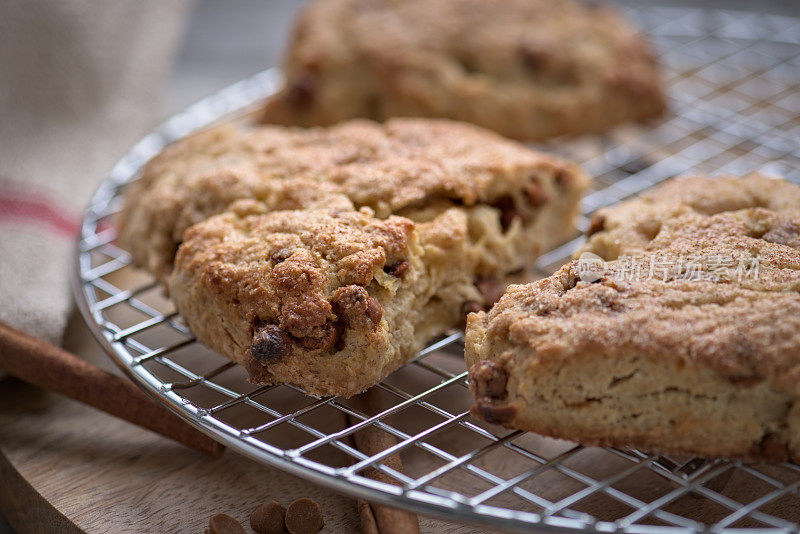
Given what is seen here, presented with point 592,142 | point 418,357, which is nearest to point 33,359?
point 418,357

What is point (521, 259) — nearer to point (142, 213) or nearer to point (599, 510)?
point (599, 510)

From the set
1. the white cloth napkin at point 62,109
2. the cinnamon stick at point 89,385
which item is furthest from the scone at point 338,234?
the white cloth napkin at point 62,109

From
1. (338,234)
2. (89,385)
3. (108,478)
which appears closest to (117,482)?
(108,478)

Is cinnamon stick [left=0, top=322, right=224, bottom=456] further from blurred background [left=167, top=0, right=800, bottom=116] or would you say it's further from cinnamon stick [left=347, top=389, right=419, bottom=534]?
blurred background [left=167, top=0, right=800, bottom=116]

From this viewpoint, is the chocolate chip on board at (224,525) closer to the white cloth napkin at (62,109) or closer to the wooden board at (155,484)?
the wooden board at (155,484)

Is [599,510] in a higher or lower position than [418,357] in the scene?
lower

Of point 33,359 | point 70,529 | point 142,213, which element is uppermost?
point 142,213

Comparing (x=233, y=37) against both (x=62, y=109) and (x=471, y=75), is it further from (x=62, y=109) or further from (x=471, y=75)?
(x=471, y=75)
